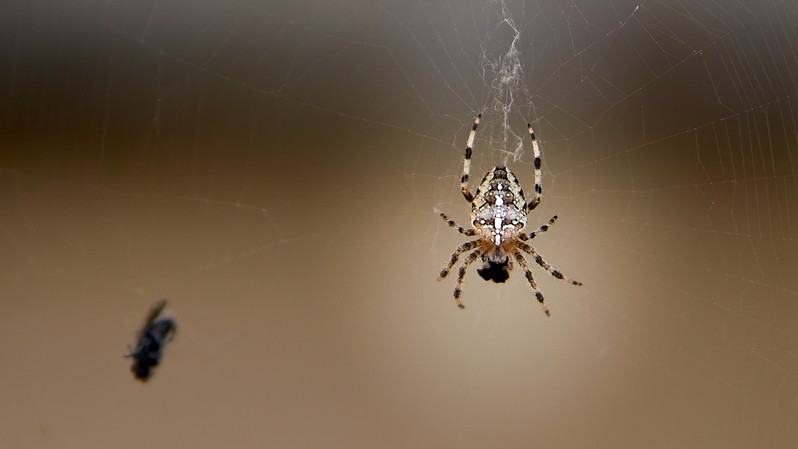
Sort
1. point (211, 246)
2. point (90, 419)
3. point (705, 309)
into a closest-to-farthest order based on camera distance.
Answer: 1. point (90, 419)
2. point (705, 309)
3. point (211, 246)

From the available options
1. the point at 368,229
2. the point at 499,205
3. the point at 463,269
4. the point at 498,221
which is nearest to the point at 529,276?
the point at 463,269

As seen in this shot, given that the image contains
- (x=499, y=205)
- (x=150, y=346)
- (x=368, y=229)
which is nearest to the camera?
(x=150, y=346)

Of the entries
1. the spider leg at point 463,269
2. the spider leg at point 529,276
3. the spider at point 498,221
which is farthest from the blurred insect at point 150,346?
the spider leg at point 529,276

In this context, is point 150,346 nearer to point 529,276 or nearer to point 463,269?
point 463,269

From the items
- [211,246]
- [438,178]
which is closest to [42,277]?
[211,246]

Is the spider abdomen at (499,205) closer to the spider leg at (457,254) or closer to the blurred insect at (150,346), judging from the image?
the spider leg at (457,254)

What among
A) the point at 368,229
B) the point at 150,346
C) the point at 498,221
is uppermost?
the point at 368,229

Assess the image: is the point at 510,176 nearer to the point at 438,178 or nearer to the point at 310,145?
the point at 438,178
